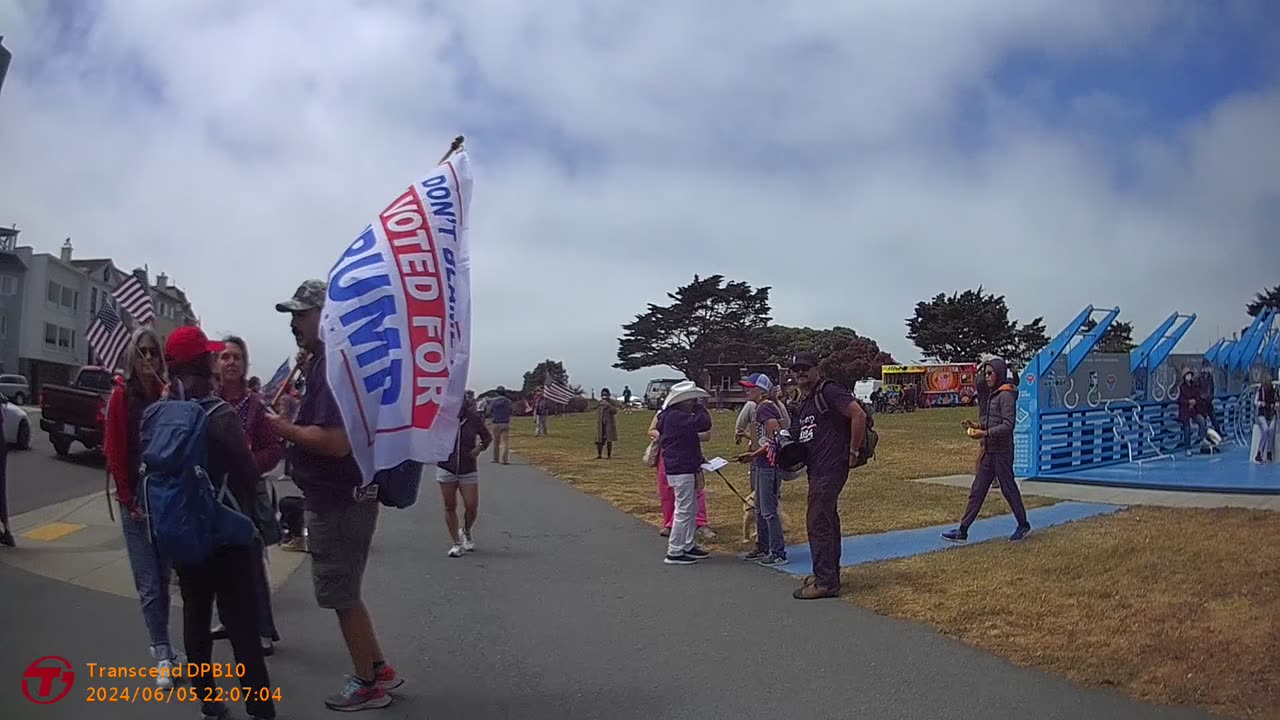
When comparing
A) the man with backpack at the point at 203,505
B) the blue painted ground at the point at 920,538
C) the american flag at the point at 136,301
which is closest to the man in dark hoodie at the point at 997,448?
the blue painted ground at the point at 920,538

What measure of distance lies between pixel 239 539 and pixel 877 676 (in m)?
3.48

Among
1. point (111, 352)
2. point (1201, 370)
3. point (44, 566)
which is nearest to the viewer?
point (44, 566)

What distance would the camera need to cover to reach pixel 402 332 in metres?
4.29

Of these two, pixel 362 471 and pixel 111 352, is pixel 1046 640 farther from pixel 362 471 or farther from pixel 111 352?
pixel 111 352

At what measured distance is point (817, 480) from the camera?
23.3 ft

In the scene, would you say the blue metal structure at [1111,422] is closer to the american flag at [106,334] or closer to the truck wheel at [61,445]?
the american flag at [106,334]

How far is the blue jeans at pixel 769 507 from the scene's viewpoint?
8578mm

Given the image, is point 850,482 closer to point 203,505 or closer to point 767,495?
point 767,495

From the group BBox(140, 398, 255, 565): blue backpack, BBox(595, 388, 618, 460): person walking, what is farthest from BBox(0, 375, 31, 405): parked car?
BBox(140, 398, 255, 565): blue backpack

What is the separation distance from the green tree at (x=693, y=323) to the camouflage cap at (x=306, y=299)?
6639 centimetres

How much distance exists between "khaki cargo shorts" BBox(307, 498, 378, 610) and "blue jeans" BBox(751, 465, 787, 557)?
4.93 m

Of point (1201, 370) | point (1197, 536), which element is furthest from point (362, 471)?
point (1201, 370)

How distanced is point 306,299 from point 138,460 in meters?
1.36

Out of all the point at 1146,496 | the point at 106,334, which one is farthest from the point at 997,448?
the point at 106,334
